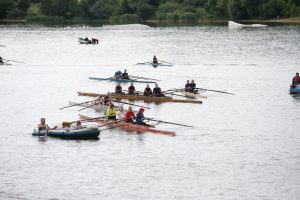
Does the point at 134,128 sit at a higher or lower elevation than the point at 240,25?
lower

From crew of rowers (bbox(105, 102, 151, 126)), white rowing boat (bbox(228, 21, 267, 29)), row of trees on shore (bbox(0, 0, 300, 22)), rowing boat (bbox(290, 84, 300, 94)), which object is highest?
row of trees on shore (bbox(0, 0, 300, 22))

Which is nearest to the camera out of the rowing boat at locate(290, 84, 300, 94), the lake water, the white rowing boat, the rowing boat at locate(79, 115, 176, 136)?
the lake water

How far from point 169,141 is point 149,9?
406 feet

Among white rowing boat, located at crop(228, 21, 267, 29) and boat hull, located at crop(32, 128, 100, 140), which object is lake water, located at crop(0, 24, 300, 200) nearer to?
boat hull, located at crop(32, 128, 100, 140)

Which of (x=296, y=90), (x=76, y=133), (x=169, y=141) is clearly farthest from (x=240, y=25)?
(x=76, y=133)

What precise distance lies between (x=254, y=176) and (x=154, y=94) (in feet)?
62.2

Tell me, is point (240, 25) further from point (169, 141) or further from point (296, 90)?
point (169, 141)

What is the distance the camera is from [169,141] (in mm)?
38156

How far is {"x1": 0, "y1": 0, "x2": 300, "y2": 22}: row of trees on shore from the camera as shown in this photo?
481ft

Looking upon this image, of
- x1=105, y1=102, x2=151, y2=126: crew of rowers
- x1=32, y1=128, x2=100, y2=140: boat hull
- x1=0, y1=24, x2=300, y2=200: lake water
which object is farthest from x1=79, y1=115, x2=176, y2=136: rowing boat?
x1=32, y1=128, x2=100, y2=140: boat hull

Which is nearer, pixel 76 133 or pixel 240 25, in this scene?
pixel 76 133

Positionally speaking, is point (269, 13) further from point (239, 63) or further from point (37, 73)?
point (37, 73)

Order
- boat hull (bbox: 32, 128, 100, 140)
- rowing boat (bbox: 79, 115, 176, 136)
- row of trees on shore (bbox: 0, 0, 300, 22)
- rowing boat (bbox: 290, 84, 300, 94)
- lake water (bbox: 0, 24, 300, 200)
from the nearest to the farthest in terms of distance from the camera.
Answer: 1. lake water (bbox: 0, 24, 300, 200)
2. boat hull (bbox: 32, 128, 100, 140)
3. rowing boat (bbox: 79, 115, 176, 136)
4. rowing boat (bbox: 290, 84, 300, 94)
5. row of trees on shore (bbox: 0, 0, 300, 22)

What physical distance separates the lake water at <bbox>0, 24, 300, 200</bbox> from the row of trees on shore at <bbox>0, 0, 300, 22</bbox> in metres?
63.2
